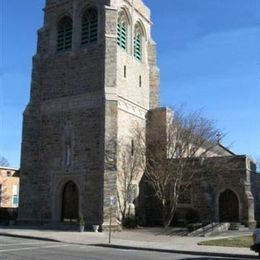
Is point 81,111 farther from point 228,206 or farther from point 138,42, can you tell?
point 228,206

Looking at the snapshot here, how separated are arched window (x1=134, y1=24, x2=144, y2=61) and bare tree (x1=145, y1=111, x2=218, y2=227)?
281 inches

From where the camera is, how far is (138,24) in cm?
4209

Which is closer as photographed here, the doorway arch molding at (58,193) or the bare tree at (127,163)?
the bare tree at (127,163)

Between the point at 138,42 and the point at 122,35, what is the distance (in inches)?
129

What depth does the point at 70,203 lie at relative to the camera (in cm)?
3556

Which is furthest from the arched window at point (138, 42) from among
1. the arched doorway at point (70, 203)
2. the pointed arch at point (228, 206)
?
the pointed arch at point (228, 206)

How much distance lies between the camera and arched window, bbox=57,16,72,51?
3882cm

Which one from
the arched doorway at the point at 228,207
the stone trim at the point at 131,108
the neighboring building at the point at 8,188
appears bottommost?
the arched doorway at the point at 228,207

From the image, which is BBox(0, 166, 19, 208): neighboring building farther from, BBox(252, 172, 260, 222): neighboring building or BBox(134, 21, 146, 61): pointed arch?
BBox(252, 172, 260, 222): neighboring building

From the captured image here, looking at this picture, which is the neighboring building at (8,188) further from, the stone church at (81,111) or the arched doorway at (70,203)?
the arched doorway at (70,203)

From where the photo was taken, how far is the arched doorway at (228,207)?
3575 centimetres

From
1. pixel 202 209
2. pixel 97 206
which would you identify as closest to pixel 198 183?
pixel 202 209

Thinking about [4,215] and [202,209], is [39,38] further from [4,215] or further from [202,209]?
[202,209]

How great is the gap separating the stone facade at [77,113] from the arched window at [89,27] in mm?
388
